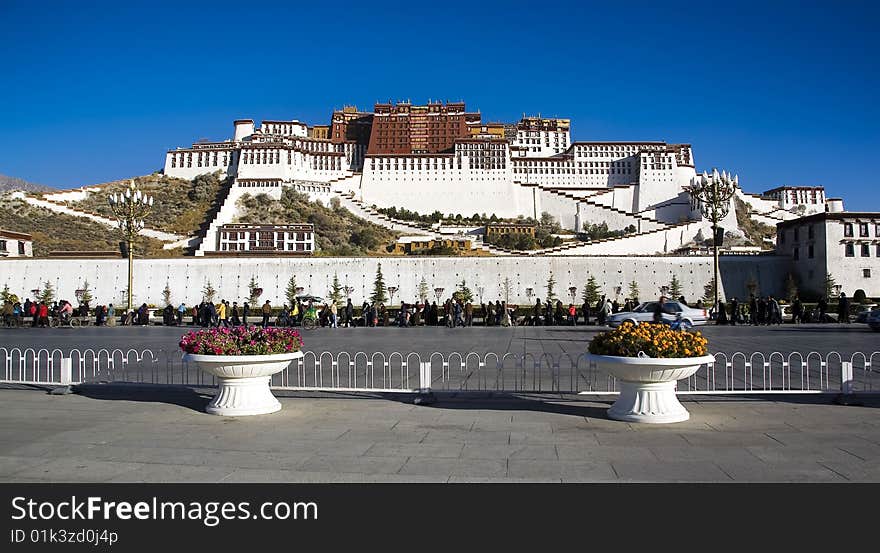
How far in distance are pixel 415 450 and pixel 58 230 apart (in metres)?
70.3

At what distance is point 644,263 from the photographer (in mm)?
49438

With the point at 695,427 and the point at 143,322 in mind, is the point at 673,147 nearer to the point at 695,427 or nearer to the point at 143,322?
the point at 143,322

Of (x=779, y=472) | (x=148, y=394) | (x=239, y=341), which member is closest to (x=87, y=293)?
(x=148, y=394)

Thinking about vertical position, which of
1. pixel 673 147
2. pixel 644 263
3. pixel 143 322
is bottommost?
pixel 143 322

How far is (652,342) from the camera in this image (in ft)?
22.4

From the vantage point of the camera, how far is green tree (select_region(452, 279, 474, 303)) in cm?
4594

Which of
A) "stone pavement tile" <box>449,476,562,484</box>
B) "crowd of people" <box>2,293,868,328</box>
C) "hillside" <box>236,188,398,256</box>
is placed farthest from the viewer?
"hillside" <box>236,188,398,256</box>

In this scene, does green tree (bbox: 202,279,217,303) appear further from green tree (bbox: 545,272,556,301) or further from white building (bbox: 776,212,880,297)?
white building (bbox: 776,212,880,297)

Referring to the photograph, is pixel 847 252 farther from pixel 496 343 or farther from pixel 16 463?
pixel 16 463

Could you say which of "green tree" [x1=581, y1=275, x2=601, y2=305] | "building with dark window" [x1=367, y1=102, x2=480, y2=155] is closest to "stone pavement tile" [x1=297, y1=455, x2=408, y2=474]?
"green tree" [x1=581, y1=275, x2=601, y2=305]

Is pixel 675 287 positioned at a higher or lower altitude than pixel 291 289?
higher

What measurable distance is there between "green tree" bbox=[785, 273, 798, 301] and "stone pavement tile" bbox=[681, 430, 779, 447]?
136 feet
